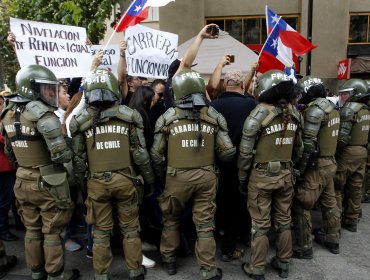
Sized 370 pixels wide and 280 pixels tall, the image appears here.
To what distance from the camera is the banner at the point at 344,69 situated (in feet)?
43.1

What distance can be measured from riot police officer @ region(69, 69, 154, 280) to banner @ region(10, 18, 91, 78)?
0.97 m

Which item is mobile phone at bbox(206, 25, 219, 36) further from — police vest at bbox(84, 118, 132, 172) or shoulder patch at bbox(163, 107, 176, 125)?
police vest at bbox(84, 118, 132, 172)

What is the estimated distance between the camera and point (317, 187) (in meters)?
4.20

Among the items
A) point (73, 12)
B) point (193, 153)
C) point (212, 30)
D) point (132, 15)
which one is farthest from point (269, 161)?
point (73, 12)

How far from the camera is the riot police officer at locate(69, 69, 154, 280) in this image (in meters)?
3.43

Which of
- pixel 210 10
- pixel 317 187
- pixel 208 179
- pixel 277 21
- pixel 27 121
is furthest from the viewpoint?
pixel 210 10

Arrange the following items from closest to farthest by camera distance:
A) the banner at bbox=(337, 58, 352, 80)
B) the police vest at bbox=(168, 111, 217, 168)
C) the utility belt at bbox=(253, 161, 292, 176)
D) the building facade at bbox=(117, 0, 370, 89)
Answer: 1. the police vest at bbox=(168, 111, 217, 168)
2. the utility belt at bbox=(253, 161, 292, 176)
3. the banner at bbox=(337, 58, 352, 80)
4. the building facade at bbox=(117, 0, 370, 89)

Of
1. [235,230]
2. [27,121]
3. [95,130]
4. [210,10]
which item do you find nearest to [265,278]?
[235,230]

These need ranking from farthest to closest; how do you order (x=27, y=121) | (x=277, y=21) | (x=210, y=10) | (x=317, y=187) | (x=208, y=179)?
1. (x=210, y=10)
2. (x=277, y=21)
3. (x=317, y=187)
4. (x=208, y=179)
5. (x=27, y=121)

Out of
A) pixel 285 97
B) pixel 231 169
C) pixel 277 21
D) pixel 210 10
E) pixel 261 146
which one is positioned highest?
pixel 210 10

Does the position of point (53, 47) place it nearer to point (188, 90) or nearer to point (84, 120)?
point (84, 120)

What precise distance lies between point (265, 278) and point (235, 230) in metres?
0.66

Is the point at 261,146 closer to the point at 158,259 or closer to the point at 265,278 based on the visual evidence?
the point at 265,278

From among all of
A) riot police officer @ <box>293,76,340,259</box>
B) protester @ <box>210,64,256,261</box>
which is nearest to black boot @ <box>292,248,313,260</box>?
riot police officer @ <box>293,76,340,259</box>
